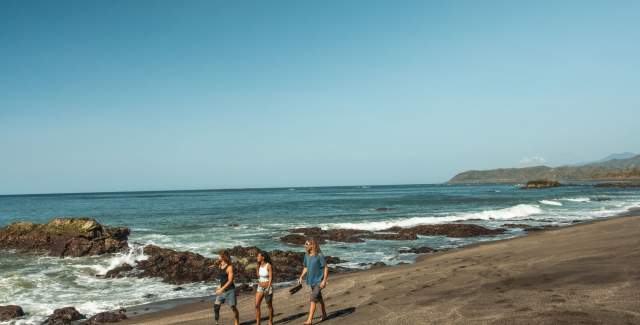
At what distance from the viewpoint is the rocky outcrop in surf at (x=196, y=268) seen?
64.3ft

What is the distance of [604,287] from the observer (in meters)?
10.5

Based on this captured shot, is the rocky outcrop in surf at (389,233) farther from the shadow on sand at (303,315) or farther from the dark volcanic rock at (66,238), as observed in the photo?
the shadow on sand at (303,315)

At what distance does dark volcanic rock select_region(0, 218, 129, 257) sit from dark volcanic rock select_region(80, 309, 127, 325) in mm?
Answer: 15413

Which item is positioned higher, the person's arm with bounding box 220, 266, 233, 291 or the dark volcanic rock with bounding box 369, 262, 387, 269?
the person's arm with bounding box 220, 266, 233, 291

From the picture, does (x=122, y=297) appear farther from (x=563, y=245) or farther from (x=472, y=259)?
(x=563, y=245)

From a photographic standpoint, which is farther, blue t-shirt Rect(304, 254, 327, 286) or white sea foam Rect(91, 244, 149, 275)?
white sea foam Rect(91, 244, 149, 275)

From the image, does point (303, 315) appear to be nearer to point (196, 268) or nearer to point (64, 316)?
point (64, 316)

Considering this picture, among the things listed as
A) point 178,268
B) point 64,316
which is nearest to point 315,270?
point 64,316

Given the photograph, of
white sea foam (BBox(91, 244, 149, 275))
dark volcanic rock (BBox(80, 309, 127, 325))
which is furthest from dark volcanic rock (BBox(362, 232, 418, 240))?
dark volcanic rock (BBox(80, 309, 127, 325))

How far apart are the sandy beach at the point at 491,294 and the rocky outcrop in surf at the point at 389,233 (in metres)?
14.2

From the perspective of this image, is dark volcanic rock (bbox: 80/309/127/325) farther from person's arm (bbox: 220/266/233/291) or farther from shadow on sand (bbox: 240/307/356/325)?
person's arm (bbox: 220/266/233/291)

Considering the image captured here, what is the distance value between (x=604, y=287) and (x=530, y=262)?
4.98m

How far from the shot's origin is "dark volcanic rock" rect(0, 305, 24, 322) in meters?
14.0

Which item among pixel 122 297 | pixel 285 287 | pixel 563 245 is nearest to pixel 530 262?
pixel 563 245
